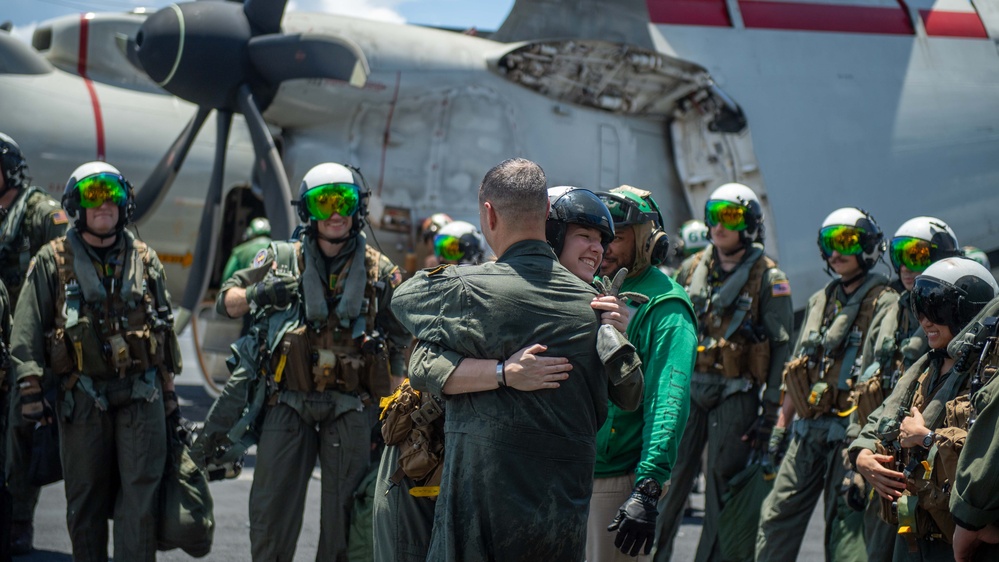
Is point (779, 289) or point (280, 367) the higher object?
point (779, 289)

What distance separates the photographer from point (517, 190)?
2.91 m

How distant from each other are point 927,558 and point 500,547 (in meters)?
1.79

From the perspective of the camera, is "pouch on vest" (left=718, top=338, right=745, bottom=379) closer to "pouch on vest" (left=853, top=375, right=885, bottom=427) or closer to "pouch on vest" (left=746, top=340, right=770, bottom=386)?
"pouch on vest" (left=746, top=340, right=770, bottom=386)

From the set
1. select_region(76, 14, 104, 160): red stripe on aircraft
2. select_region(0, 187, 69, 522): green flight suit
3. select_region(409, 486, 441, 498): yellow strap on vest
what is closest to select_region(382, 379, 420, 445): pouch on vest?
select_region(409, 486, 441, 498): yellow strap on vest

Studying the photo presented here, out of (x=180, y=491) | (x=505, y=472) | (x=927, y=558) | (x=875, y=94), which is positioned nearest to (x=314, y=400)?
(x=180, y=491)

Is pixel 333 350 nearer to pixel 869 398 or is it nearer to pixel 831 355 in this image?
pixel 869 398

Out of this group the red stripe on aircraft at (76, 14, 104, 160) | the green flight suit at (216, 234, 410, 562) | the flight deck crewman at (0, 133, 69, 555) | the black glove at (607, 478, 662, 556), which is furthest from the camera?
the red stripe on aircraft at (76, 14, 104, 160)

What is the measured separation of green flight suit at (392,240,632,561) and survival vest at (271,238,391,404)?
2.04 metres

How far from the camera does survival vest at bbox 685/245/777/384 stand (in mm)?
6047

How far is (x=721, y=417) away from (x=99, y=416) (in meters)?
3.27

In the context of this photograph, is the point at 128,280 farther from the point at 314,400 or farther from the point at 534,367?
the point at 534,367

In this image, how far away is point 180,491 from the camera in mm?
5109

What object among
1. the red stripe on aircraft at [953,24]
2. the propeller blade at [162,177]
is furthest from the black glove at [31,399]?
the red stripe on aircraft at [953,24]

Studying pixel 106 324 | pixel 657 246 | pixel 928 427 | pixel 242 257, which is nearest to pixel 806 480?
pixel 928 427
